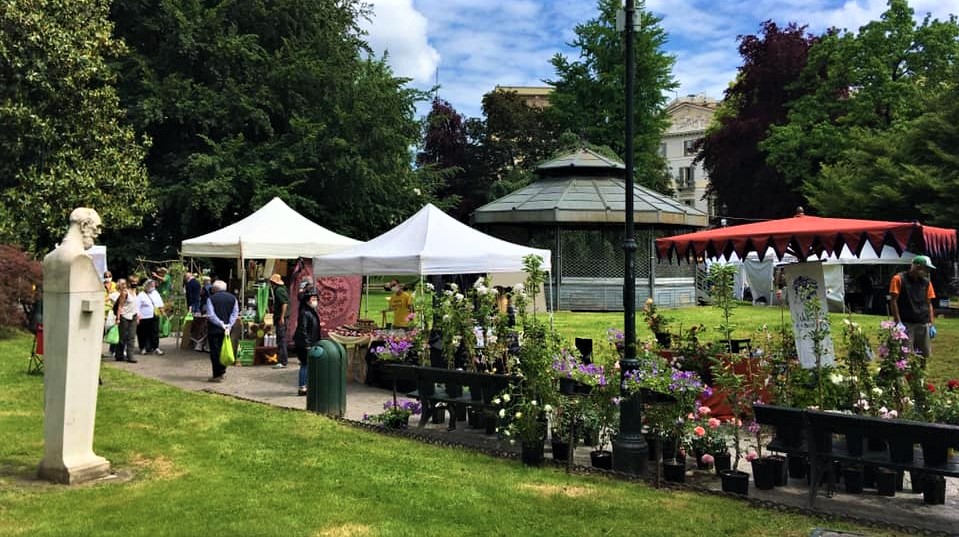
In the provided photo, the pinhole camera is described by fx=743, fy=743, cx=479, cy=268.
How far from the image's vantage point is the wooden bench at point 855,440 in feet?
16.9

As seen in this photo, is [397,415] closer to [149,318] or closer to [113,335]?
[113,335]

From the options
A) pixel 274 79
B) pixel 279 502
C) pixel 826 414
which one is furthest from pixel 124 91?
pixel 826 414

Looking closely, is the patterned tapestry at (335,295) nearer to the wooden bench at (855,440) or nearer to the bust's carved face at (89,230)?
the bust's carved face at (89,230)

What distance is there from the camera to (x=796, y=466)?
650 cm

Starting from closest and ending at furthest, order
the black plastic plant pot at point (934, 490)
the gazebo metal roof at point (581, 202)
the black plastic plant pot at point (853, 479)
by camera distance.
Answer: the black plastic plant pot at point (934, 490), the black plastic plant pot at point (853, 479), the gazebo metal roof at point (581, 202)

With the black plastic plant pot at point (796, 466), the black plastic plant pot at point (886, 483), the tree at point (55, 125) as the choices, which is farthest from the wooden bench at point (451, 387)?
the tree at point (55, 125)

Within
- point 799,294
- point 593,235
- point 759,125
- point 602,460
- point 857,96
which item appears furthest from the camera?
point 759,125

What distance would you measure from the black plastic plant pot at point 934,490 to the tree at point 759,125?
3551 centimetres

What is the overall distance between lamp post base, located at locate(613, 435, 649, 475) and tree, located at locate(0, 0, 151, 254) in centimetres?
1821

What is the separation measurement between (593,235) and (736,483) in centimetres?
1941

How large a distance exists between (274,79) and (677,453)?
2675 cm

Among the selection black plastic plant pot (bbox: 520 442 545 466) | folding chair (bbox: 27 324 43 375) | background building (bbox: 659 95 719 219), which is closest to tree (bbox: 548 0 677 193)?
folding chair (bbox: 27 324 43 375)

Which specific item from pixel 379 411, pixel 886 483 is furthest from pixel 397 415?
pixel 886 483

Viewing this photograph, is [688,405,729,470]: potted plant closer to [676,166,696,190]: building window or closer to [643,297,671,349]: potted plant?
[643,297,671,349]: potted plant
